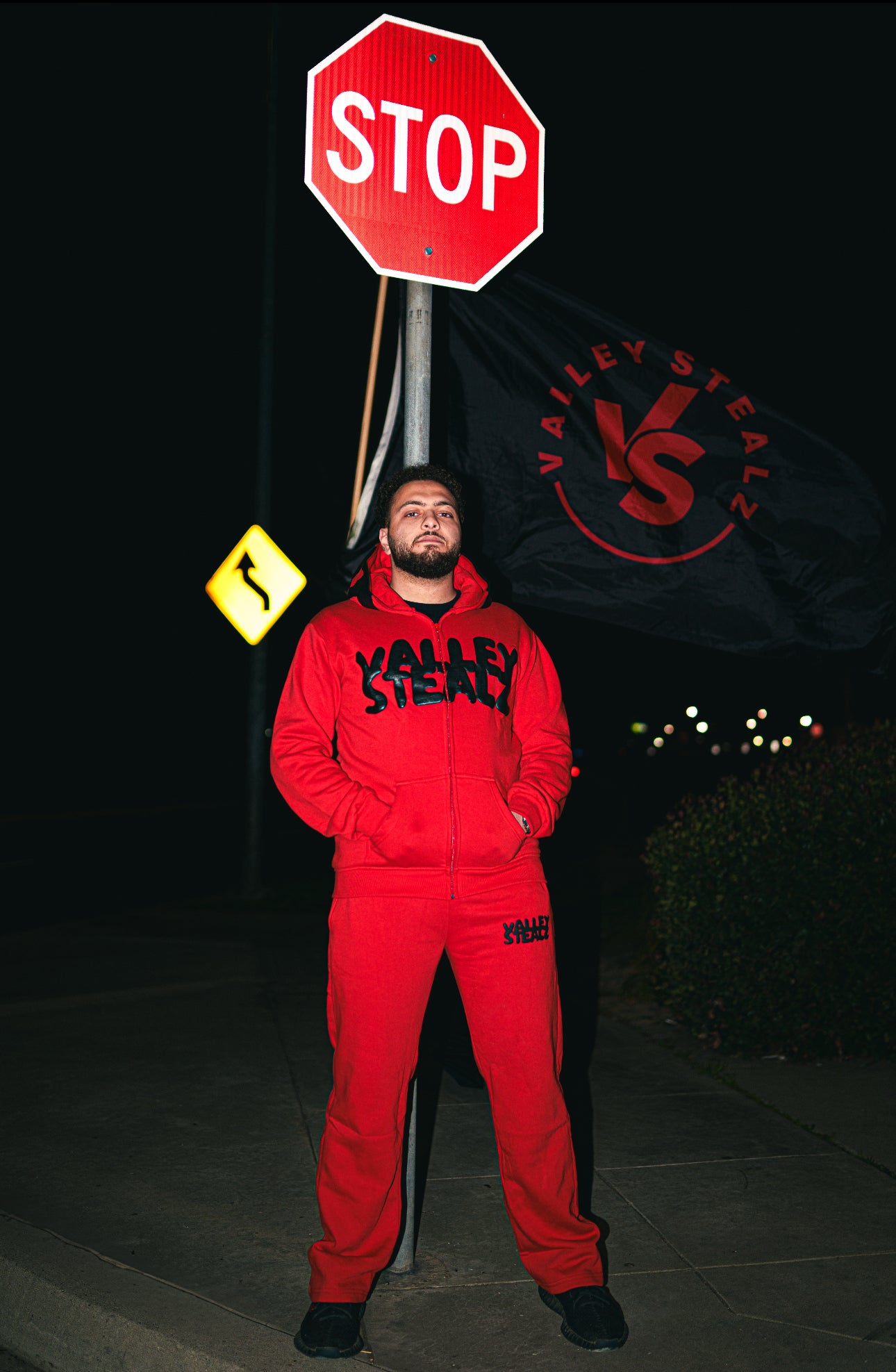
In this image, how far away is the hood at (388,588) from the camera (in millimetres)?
3336

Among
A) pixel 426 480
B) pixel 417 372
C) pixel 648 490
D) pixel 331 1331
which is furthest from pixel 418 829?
pixel 648 490

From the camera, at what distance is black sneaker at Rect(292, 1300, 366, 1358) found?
2.92 metres

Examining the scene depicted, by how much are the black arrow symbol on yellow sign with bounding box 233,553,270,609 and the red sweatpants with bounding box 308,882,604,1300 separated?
321 inches

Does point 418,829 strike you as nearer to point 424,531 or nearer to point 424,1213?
point 424,531

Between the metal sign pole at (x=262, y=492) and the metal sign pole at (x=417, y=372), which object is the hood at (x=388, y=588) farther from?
the metal sign pole at (x=262, y=492)

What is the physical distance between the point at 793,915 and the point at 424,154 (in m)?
3.43

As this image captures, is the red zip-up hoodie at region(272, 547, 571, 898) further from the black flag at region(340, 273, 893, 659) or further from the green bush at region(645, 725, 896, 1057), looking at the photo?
the green bush at region(645, 725, 896, 1057)

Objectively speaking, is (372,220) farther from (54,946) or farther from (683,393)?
(54,946)

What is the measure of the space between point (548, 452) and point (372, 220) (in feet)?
4.29

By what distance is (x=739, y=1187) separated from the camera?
3.96 meters

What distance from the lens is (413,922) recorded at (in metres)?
3.07

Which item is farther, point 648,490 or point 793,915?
point 793,915

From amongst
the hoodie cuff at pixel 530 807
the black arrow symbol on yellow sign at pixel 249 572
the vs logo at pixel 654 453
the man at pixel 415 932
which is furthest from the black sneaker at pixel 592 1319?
the black arrow symbol on yellow sign at pixel 249 572

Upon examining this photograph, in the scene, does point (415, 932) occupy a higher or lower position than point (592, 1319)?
higher
